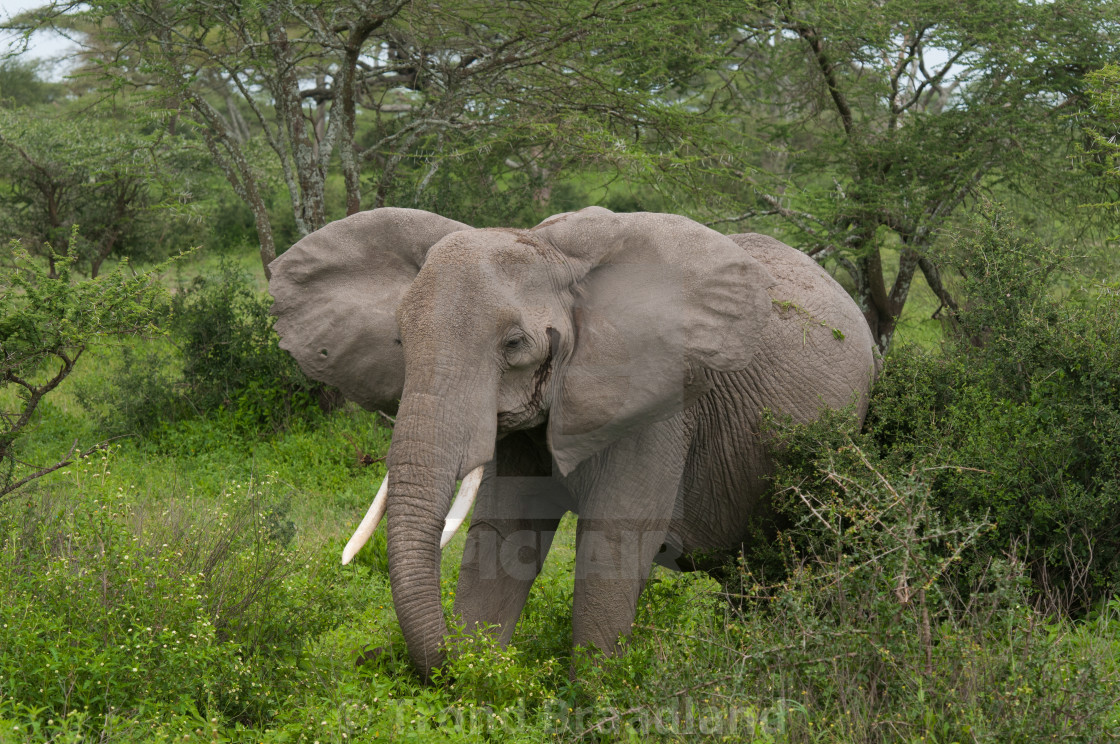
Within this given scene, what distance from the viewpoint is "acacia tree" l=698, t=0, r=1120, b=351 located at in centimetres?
1150

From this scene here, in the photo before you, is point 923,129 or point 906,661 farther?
point 923,129

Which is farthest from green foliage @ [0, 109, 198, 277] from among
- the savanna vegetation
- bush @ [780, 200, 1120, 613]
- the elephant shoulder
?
bush @ [780, 200, 1120, 613]

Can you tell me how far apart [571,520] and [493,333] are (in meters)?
5.41

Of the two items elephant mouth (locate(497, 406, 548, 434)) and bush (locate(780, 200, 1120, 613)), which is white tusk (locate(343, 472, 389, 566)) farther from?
bush (locate(780, 200, 1120, 613))

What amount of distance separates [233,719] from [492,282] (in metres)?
1.95

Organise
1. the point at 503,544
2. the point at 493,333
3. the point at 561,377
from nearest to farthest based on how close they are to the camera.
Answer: the point at 493,333 < the point at 561,377 < the point at 503,544

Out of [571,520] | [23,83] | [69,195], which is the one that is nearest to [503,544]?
[571,520]

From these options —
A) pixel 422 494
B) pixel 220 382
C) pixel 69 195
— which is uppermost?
pixel 69 195

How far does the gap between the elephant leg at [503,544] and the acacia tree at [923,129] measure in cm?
666

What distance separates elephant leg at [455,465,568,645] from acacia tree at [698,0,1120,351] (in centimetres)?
666

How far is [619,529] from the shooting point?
15.4 ft

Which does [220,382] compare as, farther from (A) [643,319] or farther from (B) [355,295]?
(A) [643,319]

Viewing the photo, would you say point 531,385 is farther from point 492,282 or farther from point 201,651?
point 201,651

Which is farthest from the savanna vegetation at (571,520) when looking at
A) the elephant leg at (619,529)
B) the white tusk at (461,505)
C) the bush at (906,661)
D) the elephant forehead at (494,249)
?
the elephant forehead at (494,249)
